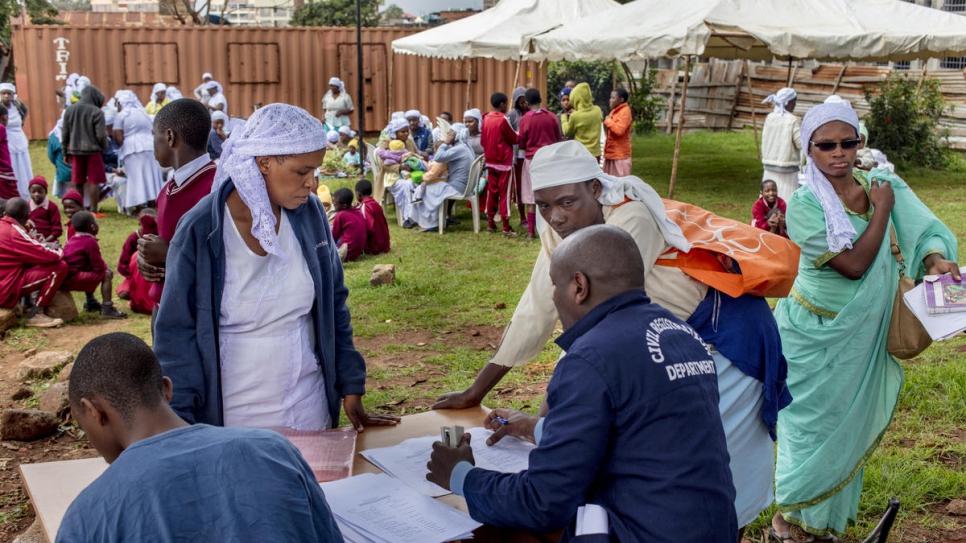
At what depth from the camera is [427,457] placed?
260cm

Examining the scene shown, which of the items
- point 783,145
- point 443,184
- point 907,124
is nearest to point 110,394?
point 783,145

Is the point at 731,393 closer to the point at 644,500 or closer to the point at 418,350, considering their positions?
the point at 644,500

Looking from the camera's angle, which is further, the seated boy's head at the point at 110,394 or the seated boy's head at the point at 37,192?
the seated boy's head at the point at 37,192

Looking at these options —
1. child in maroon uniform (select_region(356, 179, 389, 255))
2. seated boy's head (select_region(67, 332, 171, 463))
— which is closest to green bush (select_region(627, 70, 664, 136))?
child in maroon uniform (select_region(356, 179, 389, 255))

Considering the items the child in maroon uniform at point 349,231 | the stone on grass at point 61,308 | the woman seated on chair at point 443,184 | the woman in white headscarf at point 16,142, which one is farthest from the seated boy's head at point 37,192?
the woman seated on chair at point 443,184

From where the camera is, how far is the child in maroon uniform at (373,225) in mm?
10195

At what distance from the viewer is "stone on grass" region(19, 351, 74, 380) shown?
619 cm

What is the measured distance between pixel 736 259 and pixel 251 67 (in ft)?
65.0

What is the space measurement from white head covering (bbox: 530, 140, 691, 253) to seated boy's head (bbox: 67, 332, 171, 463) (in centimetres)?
130

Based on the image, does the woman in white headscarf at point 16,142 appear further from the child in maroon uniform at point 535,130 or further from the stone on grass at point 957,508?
the stone on grass at point 957,508

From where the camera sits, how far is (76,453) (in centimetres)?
475

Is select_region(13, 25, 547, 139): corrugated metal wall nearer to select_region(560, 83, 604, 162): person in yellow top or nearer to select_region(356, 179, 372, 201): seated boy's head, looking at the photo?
select_region(560, 83, 604, 162): person in yellow top

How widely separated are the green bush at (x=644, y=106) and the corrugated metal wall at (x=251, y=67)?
2.22 meters

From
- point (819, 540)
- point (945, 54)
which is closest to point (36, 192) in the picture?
point (819, 540)
